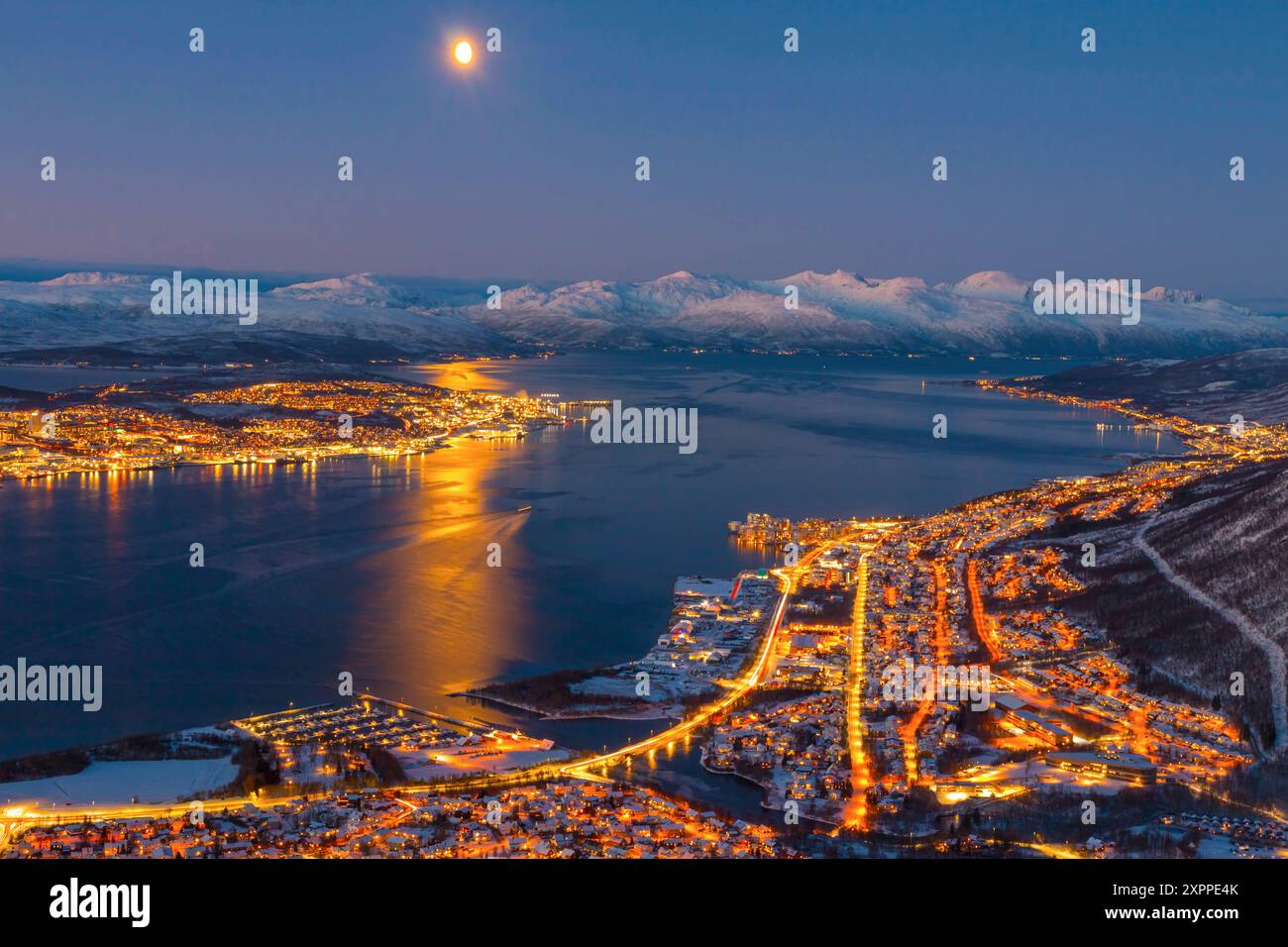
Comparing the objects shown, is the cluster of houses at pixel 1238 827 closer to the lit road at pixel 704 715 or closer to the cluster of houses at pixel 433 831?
the cluster of houses at pixel 433 831

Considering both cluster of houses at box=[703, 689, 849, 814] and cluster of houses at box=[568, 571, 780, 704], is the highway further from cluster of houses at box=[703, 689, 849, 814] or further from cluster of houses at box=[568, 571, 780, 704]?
cluster of houses at box=[568, 571, 780, 704]

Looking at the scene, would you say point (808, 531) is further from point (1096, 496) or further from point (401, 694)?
point (401, 694)

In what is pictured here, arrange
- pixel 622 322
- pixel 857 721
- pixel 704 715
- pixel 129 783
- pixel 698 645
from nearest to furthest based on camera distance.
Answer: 1. pixel 129 783
2. pixel 857 721
3. pixel 704 715
4. pixel 698 645
5. pixel 622 322

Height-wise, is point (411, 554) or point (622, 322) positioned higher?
point (622, 322)

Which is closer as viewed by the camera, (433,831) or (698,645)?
(433,831)

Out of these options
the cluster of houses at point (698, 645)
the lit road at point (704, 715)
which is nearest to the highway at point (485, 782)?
the lit road at point (704, 715)

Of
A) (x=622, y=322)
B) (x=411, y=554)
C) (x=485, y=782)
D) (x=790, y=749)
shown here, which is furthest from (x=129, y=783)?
(x=622, y=322)

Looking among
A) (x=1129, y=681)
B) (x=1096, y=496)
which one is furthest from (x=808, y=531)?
(x=1129, y=681)

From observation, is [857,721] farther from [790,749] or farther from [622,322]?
[622,322]
